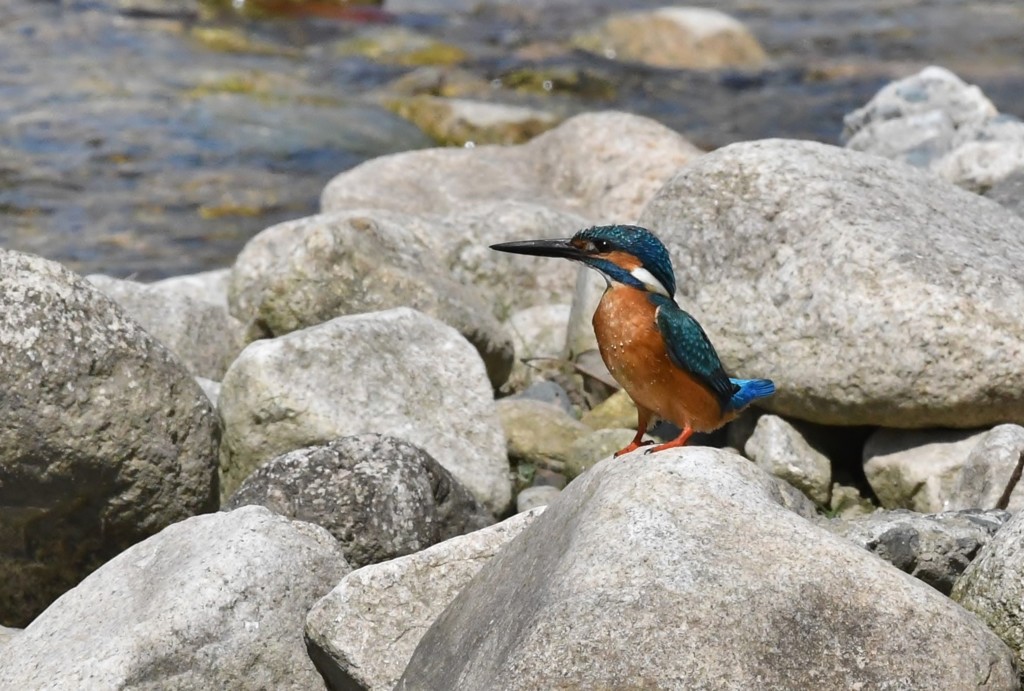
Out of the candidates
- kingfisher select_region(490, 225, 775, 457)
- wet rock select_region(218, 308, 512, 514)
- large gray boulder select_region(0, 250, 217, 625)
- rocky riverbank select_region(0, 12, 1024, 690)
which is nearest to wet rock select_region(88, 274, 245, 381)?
rocky riverbank select_region(0, 12, 1024, 690)

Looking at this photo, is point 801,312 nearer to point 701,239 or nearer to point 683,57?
point 701,239

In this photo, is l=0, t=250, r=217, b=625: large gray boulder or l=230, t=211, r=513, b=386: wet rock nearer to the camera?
l=0, t=250, r=217, b=625: large gray boulder

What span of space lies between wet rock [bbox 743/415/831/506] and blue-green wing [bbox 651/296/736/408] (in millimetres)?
1739

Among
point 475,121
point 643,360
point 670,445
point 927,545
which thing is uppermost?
point 643,360

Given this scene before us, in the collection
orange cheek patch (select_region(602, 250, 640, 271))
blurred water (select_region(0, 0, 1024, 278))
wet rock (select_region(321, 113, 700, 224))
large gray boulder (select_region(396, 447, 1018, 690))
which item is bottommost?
blurred water (select_region(0, 0, 1024, 278))

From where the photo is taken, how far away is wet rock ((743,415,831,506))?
6.39 metres

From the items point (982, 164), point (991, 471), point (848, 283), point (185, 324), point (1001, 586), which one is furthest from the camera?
point (982, 164)

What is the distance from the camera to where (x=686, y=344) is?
15.0 ft

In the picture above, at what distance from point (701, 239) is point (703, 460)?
2561 millimetres

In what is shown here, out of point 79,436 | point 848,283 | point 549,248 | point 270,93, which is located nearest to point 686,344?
point 549,248

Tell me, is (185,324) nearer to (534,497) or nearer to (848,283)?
(534,497)

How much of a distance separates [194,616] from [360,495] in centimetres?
105

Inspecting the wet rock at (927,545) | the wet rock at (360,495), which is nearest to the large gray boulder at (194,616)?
the wet rock at (360,495)

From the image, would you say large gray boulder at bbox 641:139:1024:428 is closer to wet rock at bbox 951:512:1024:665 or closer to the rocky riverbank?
the rocky riverbank
